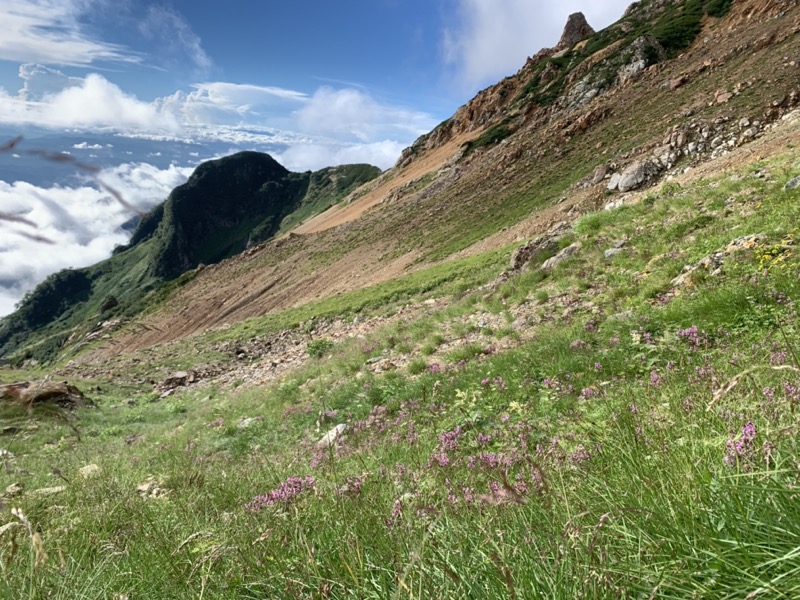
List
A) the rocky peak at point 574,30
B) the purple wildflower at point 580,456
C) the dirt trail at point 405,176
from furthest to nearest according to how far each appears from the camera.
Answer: the rocky peak at point 574,30, the dirt trail at point 405,176, the purple wildflower at point 580,456

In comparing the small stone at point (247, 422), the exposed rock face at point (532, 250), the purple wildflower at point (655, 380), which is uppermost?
the exposed rock face at point (532, 250)

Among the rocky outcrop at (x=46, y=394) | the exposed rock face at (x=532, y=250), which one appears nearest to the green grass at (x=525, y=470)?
the exposed rock face at (x=532, y=250)

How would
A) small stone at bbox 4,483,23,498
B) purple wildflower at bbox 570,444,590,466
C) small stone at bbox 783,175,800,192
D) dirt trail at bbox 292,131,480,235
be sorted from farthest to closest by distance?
dirt trail at bbox 292,131,480,235 → small stone at bbox 783,175,800,192 → small stone at bbox 4,483,23,498 → purple wildflower at bbox 570,444,590,466

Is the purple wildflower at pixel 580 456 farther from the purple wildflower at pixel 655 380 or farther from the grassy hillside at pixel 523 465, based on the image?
the purple wildflower at pixel 655 380

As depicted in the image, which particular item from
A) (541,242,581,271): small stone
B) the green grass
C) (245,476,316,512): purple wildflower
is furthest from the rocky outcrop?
(541,242,581,271): small stone

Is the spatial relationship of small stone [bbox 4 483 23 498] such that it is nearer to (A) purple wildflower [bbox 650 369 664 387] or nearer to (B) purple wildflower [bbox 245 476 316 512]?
(B) purple wildflower [bbox 245 476 316 512]

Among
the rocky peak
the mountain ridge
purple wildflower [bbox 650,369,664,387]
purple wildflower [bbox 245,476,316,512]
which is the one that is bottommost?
purple wildflower [bbox 650,369,664,387]

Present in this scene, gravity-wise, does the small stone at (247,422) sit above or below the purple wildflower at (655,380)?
below

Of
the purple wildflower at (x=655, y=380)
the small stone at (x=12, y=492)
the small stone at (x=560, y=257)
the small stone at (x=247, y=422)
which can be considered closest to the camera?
the purple wildflower at (x=655, y=380)

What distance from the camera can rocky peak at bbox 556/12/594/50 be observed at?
8525 cm

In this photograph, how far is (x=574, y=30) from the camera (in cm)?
8588

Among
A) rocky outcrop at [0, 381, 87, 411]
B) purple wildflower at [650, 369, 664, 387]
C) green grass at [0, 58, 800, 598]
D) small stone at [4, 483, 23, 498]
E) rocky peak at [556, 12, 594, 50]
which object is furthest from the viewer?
rocky peak at [556, 12, 594, 50]

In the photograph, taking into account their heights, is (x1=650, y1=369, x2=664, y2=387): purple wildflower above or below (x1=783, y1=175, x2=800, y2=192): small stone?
below

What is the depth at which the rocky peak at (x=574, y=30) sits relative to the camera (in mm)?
85250
